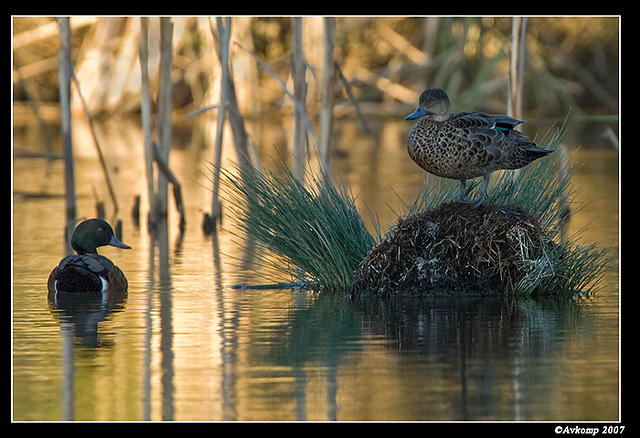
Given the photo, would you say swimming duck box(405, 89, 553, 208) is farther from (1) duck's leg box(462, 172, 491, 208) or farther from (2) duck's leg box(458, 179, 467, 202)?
(2) duck's leg box(458, 179, 467, 202)

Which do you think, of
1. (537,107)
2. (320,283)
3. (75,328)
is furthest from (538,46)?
(75,328)

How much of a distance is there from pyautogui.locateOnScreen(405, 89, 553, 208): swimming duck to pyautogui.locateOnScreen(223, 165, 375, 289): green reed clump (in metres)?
1.16

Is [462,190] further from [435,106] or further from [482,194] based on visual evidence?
[435,106]

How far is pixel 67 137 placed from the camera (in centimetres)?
1055

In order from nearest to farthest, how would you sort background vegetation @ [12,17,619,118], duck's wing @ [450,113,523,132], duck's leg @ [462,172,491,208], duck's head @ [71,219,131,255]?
duck's wing @ [450,113,523,132]
duck's leg @ [462,172,491,208]
duck's head @ [71,219,131,255]
background vegetation @ [12,17,619,118]

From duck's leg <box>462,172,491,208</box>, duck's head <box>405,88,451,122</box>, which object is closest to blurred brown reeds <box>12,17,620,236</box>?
duck's leg <box>462,172,491,208</box>

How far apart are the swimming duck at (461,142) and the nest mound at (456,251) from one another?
0.44 m

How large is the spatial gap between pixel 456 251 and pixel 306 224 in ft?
3.92

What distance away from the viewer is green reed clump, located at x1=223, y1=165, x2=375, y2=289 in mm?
7496

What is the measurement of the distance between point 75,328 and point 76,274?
1193mm

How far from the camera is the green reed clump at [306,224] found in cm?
750

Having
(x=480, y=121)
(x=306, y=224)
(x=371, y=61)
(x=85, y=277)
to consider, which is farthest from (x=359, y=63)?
(x=480, y=121)

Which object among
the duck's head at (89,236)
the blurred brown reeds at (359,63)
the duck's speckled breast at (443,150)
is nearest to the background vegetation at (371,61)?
the blurred brown reeds at (359,63)
